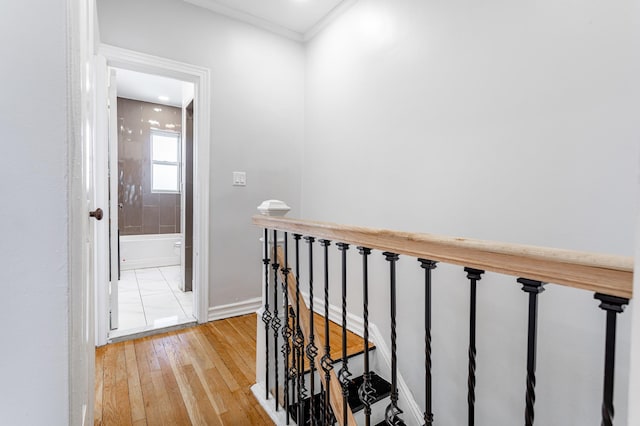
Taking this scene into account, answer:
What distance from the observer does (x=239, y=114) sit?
2709 mm

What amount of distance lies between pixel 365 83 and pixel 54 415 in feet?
7.57

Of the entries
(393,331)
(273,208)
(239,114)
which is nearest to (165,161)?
(239,114)

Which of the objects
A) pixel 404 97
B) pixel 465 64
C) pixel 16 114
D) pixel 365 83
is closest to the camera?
pixel 16 114

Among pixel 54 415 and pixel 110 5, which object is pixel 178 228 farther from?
pixel 54 415

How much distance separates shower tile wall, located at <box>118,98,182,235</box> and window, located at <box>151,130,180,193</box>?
2.9 inches

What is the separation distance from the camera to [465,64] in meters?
1.63

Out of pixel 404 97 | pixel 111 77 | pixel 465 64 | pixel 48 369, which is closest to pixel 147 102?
pixel 111 77

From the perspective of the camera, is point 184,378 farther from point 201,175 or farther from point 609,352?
point 609,352

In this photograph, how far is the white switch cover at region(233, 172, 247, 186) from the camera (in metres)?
2.71

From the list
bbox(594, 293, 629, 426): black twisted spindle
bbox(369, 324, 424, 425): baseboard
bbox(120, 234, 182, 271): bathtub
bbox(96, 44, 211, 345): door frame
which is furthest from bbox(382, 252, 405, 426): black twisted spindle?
bbox(120, 234, 182, 271): bathtub

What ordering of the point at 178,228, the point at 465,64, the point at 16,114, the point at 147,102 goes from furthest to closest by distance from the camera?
the point at 178,228 < the point at 147,102 < the point at 465,64 < the point at 16,114

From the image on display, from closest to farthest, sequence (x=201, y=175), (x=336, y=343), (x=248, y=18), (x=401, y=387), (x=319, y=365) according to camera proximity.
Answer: (x=319, y=365) → (x=401, y=387) → (x=336, y=343) → (x=201, y=175) → (x=248, y=18)

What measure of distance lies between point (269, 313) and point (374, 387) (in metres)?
0.86

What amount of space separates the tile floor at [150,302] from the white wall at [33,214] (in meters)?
2.01
